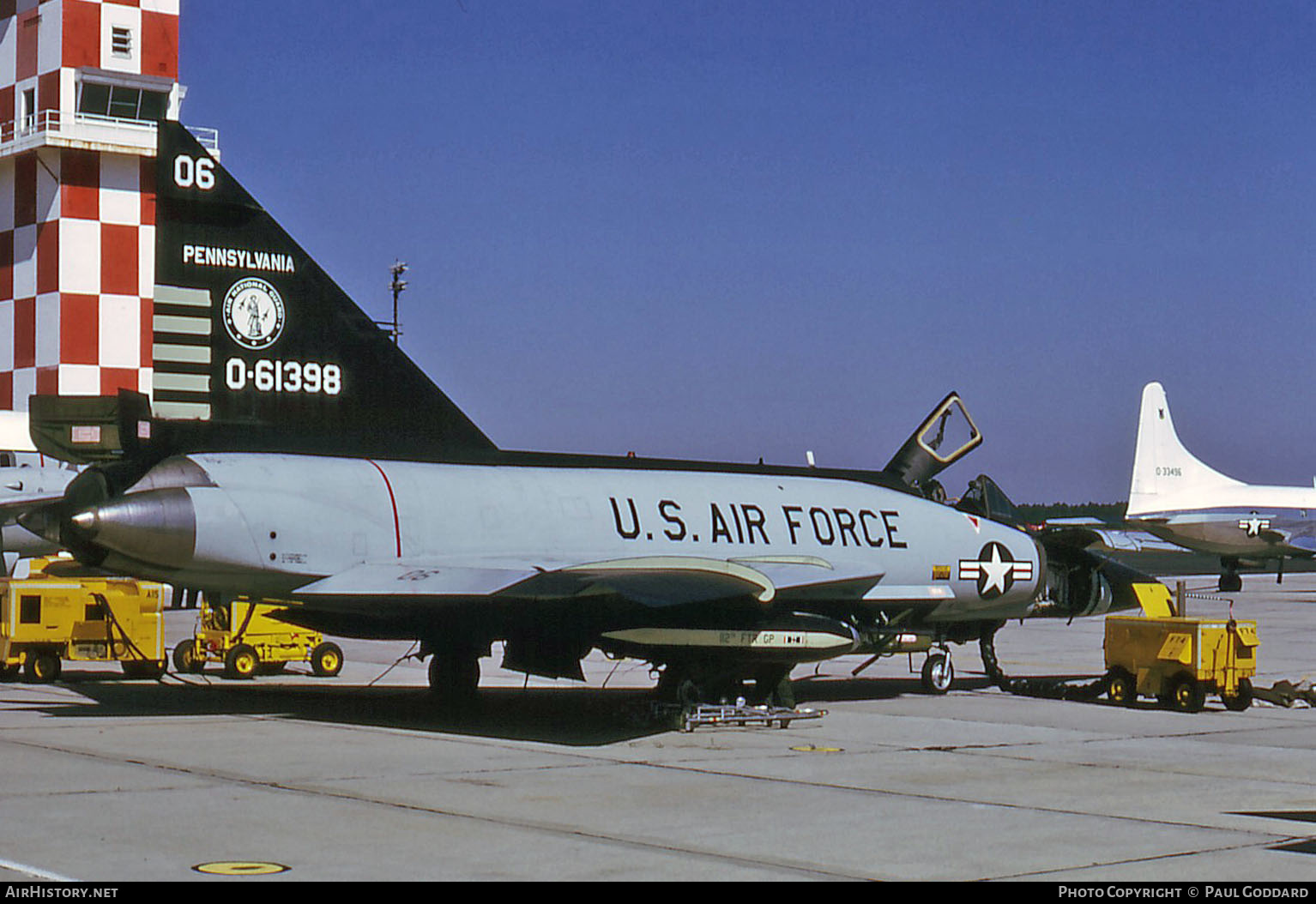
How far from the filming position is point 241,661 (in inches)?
771

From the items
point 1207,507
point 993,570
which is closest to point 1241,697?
point 993,570

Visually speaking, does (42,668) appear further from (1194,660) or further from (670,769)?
(1194,660)

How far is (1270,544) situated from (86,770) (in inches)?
1870

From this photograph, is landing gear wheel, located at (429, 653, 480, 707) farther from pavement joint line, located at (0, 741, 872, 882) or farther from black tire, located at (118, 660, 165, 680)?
pavement joint line, located at (0, 741, 872, 882)

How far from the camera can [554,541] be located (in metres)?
15.6

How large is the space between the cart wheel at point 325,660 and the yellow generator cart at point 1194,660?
10.2 m

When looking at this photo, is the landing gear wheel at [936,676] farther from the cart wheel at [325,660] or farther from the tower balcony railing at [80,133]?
the tower balcony railing at [80,133]

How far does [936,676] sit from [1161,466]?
41171 millimetres

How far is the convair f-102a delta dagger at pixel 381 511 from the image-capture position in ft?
45.1

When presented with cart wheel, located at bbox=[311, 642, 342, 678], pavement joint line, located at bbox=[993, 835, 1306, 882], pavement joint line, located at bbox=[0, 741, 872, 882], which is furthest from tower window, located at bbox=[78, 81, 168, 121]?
pavement joint line, located at bbox=[993, 835, 1306, 882]

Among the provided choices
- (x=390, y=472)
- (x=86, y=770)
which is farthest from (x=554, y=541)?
(x=86, y=770)

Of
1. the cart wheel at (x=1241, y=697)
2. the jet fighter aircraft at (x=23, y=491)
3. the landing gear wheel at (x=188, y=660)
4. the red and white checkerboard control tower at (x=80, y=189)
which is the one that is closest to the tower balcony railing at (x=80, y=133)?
the red and white checkerboard control tower at (x=80, y=189)

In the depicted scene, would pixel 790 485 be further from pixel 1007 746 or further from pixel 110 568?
pixel 110 568

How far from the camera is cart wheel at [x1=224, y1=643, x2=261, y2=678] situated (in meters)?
19.5
